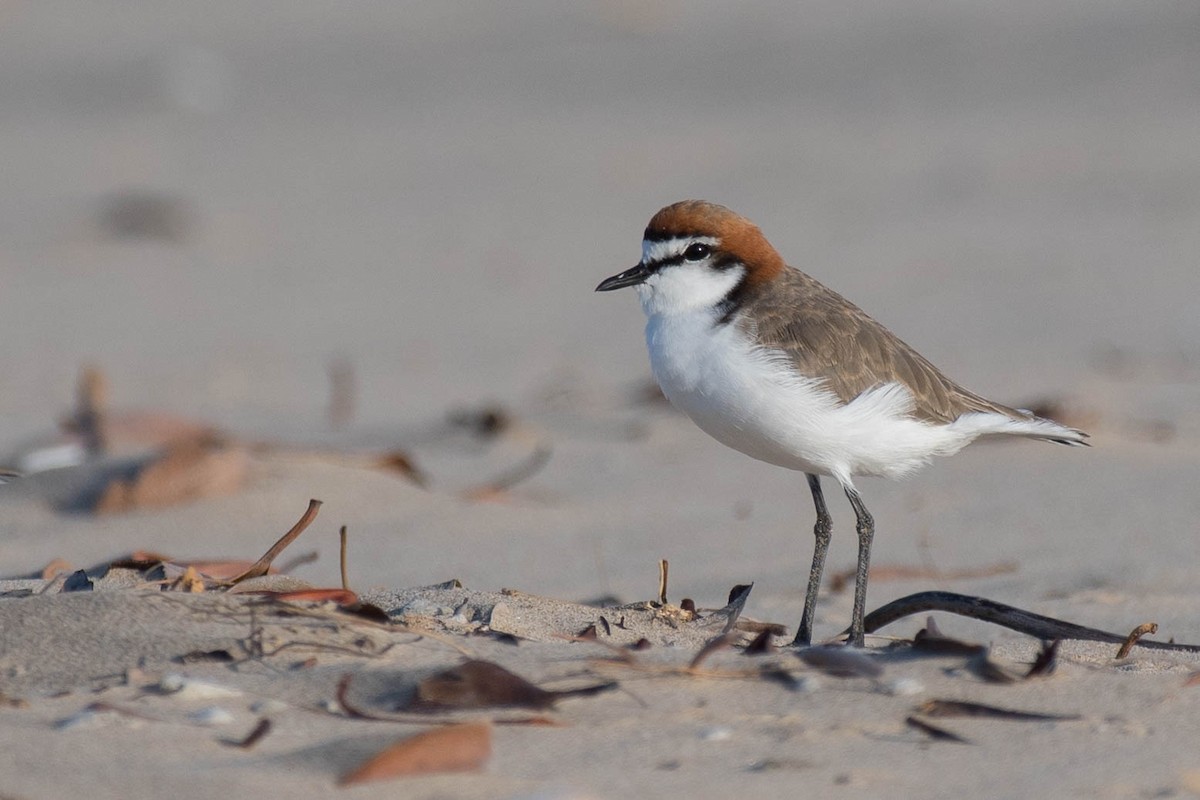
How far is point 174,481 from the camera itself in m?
6.73

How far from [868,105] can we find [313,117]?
675 centimetres

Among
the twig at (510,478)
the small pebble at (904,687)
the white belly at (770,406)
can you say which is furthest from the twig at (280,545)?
the twig at (510,478)

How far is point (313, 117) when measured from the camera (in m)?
19.6

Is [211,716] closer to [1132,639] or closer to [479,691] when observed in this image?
[479,691]

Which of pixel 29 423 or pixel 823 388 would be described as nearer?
pixel 823 388

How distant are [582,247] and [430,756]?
11143mm

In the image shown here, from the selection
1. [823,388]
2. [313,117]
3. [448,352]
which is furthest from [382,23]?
[823,388]

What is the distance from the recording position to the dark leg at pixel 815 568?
15.3 ft

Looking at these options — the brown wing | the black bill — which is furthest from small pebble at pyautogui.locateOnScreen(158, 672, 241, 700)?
the black bill

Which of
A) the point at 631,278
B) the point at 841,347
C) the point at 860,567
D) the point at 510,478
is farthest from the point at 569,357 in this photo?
the point at 860,567

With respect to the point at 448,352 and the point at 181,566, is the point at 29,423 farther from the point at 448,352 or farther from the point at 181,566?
the point at 181,566

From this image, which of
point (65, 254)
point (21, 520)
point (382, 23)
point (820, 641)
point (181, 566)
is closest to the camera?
point (181, 566)

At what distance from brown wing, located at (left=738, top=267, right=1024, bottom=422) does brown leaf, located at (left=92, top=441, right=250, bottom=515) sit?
9.03 feet

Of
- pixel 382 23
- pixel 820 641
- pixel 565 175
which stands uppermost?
pixel 382 23
